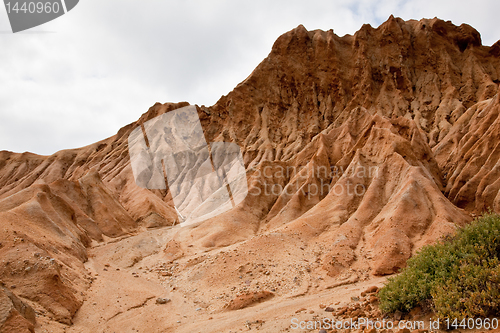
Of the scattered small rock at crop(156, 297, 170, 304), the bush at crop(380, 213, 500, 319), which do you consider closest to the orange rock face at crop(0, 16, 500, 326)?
the scattered small rock at crop(156, 297, 170, 304)

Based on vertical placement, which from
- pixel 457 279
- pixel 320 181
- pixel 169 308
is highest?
pixel 320 181

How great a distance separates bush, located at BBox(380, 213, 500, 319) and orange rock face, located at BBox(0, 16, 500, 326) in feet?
21.6

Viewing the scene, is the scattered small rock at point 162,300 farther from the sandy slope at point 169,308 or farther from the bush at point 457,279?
the bush at point 457,279

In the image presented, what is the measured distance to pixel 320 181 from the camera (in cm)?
3009

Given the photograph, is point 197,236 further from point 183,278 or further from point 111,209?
point 111,209

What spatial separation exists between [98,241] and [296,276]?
18690 mm

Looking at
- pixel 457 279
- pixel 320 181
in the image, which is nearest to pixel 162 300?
pixel 457 279

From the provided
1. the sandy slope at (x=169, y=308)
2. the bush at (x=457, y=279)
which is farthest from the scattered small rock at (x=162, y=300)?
the bush at (x=457, y=279)

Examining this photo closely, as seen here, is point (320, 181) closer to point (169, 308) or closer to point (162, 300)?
point (162, 300)

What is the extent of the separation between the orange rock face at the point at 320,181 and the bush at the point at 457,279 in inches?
259

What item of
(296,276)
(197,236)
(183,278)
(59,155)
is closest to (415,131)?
(296,276)

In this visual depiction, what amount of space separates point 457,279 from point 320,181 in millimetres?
20642

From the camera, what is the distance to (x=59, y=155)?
7438cm

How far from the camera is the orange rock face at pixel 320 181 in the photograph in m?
18.4
